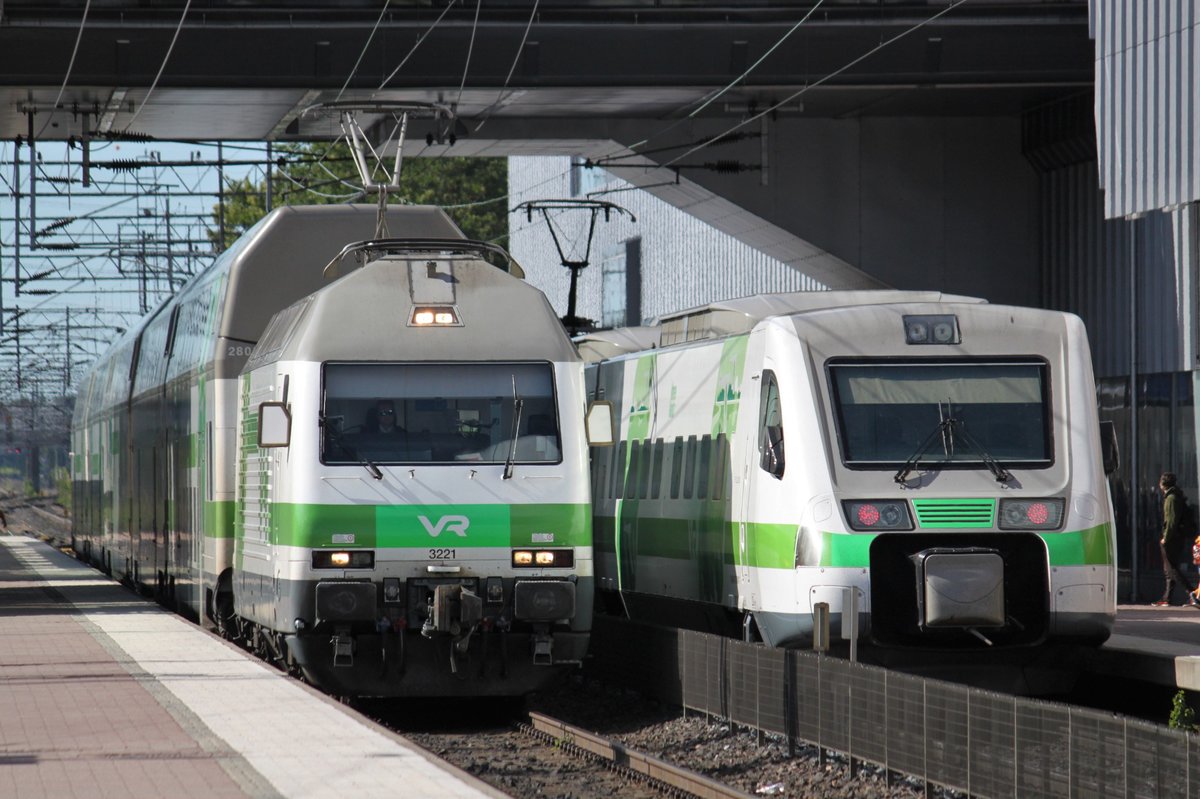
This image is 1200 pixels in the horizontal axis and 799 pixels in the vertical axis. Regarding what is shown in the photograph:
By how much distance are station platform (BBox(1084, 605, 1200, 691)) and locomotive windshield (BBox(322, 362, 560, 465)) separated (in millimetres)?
4371

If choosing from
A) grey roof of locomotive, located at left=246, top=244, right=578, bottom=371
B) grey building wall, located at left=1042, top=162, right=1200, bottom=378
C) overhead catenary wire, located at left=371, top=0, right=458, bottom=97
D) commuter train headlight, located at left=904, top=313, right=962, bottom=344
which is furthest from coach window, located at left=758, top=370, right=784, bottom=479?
overhead catenary wire, located at left=371, top=0, right=458, bottom=97

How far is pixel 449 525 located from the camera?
14.8 m

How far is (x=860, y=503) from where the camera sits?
14.4 meters

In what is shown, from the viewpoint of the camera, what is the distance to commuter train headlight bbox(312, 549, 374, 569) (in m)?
14.6

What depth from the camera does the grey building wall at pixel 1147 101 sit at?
18703 millimetres

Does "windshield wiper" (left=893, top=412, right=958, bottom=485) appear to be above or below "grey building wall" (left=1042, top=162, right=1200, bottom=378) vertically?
below

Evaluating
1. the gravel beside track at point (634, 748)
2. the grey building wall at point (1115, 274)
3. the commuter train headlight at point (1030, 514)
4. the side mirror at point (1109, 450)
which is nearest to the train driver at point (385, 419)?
the gravel beside track at point (634, 748)

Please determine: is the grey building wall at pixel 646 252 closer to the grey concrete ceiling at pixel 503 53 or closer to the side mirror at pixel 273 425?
the grey concrete ceiling at pixel 503 53


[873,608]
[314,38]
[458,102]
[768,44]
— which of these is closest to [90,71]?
[314,38]

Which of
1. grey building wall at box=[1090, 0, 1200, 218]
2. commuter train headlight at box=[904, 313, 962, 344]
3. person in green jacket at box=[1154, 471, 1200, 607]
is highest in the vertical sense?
grey building wall at box=[1090, 0, 1200, 218]

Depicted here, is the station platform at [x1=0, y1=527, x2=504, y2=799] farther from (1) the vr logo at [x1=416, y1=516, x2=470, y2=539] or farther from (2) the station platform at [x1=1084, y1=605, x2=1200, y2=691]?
(2) the station platform at [x1=1084, y1=605, x2=1200, y2=691]

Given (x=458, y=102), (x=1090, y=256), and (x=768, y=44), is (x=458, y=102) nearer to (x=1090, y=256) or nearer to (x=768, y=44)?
(x=768, y=44)

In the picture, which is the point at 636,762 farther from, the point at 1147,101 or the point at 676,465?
the point at 1147,101

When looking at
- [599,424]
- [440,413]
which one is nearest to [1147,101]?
[599,424]
